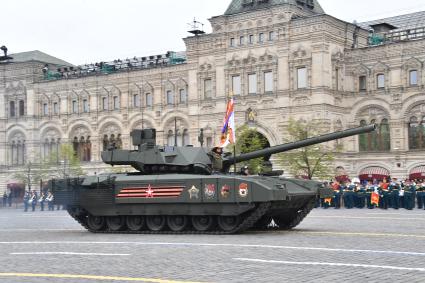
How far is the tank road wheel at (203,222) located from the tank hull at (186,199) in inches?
1.1

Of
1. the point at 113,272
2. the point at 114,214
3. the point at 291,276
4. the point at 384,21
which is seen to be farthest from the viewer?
the point at 384,21

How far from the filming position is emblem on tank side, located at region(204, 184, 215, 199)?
2123cm

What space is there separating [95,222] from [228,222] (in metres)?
4.63

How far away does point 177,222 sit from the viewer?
22.3 metres

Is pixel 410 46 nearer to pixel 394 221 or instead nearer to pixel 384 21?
pixel 384 21

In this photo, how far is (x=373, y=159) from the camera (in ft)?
185

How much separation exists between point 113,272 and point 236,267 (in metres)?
2.09

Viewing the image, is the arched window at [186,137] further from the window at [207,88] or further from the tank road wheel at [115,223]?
the tank road wheel at [115,223]

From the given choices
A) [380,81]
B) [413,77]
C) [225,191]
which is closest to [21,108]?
[380,81]

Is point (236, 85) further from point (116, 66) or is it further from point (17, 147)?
point (17, 147)

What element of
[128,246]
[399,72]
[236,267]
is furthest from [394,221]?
[399,72]

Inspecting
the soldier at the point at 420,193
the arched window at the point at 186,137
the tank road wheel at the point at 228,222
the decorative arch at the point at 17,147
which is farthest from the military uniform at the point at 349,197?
the decorative arch at the point at 17,147

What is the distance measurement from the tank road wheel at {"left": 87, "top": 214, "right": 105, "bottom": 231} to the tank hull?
0.03 metres

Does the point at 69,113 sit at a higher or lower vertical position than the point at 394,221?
higher
